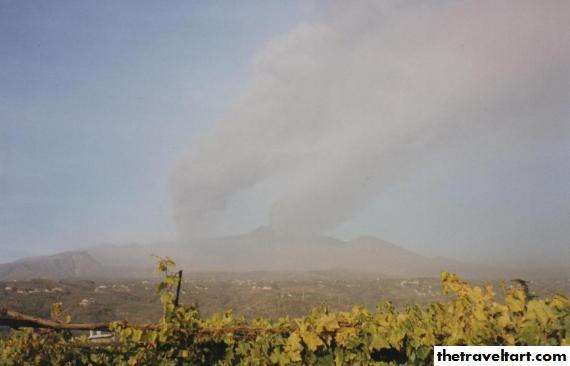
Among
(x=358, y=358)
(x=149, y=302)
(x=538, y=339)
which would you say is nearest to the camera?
(x=538, y=339)

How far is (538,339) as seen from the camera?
16.3 feet

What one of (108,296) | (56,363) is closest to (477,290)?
(56,363)

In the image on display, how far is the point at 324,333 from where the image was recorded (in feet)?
19.5

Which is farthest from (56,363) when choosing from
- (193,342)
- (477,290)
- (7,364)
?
(477,290)

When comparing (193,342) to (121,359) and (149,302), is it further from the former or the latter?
(149,302)

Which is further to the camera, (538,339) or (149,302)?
(149,302)

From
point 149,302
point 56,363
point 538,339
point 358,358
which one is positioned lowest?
point 149,302

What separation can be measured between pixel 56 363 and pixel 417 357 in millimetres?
5954

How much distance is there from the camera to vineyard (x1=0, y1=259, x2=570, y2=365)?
17.0ft

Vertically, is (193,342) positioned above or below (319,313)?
below

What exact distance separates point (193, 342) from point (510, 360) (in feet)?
14.7

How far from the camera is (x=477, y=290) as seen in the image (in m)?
5.42

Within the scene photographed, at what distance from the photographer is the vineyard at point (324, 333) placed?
204 inches

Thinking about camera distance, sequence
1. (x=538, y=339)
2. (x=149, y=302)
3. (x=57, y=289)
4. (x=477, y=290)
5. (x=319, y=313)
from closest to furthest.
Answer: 1. (x=538, y=339)
2. (x=477, y=290)
3. (x=319, y=313)
4. (x=149, y=302)
5. (x=57, y=289)
